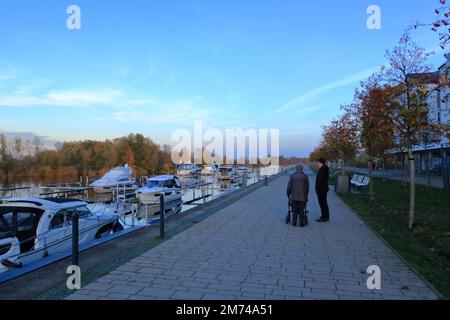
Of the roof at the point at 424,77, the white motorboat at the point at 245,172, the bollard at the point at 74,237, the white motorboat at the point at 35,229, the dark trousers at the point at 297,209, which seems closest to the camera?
the bollard at the point at 74,237

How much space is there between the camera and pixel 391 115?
36.0 ft

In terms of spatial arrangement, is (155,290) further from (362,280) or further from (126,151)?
(126,151)

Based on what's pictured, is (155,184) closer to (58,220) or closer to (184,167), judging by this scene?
(58,220)

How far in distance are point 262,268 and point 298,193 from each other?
165 inches

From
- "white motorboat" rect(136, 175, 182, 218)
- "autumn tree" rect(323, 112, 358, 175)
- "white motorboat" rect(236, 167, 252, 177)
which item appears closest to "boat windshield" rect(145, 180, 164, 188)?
"white motorboat" rect(136, 175, 182, 218)

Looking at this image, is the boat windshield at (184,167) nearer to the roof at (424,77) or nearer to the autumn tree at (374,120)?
the autumn tree at (374,120)

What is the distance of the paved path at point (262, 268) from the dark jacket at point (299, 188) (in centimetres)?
83

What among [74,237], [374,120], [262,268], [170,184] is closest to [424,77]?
[374,120]

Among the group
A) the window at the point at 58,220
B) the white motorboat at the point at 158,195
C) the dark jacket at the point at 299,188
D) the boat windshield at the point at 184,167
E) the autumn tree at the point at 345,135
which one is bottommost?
the white motorboat at the point at 158,195

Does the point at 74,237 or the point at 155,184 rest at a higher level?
the point at 74,237

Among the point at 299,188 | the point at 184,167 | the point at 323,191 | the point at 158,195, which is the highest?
the point at 299,188

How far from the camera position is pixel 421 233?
29.1 ft

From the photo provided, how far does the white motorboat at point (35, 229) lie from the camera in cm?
752

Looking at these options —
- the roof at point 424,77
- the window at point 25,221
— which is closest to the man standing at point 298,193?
the roof at point 424,77
